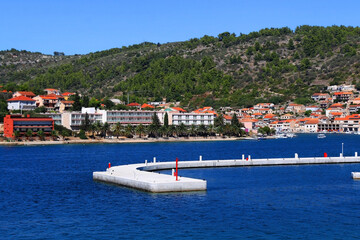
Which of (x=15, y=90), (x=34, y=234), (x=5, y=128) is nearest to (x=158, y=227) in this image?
(x=34, y=234)

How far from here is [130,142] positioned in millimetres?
146250

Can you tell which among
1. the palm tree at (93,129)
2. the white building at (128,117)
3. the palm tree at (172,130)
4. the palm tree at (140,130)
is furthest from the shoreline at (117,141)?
the white building at (128,117)

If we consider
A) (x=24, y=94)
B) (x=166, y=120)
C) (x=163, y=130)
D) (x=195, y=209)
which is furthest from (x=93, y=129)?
(x=195, y=209)

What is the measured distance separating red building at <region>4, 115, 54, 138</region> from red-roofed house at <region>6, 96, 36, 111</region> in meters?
19.3

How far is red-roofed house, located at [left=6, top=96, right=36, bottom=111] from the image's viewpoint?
159875 mm

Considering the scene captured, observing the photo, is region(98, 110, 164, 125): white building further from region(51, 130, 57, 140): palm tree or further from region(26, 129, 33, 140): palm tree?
region(26, 129, 33, 140): palm tree

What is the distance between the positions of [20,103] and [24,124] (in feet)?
81.6

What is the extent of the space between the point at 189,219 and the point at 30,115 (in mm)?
117393

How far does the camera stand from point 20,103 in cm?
16025

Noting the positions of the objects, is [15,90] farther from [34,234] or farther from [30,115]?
[34,234]

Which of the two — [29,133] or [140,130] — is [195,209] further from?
[140,130]

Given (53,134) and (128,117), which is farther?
(128,117)

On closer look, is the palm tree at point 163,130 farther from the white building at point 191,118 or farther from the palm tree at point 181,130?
the white building at point 191,118

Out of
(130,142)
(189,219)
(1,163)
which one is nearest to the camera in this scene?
(189,219)
